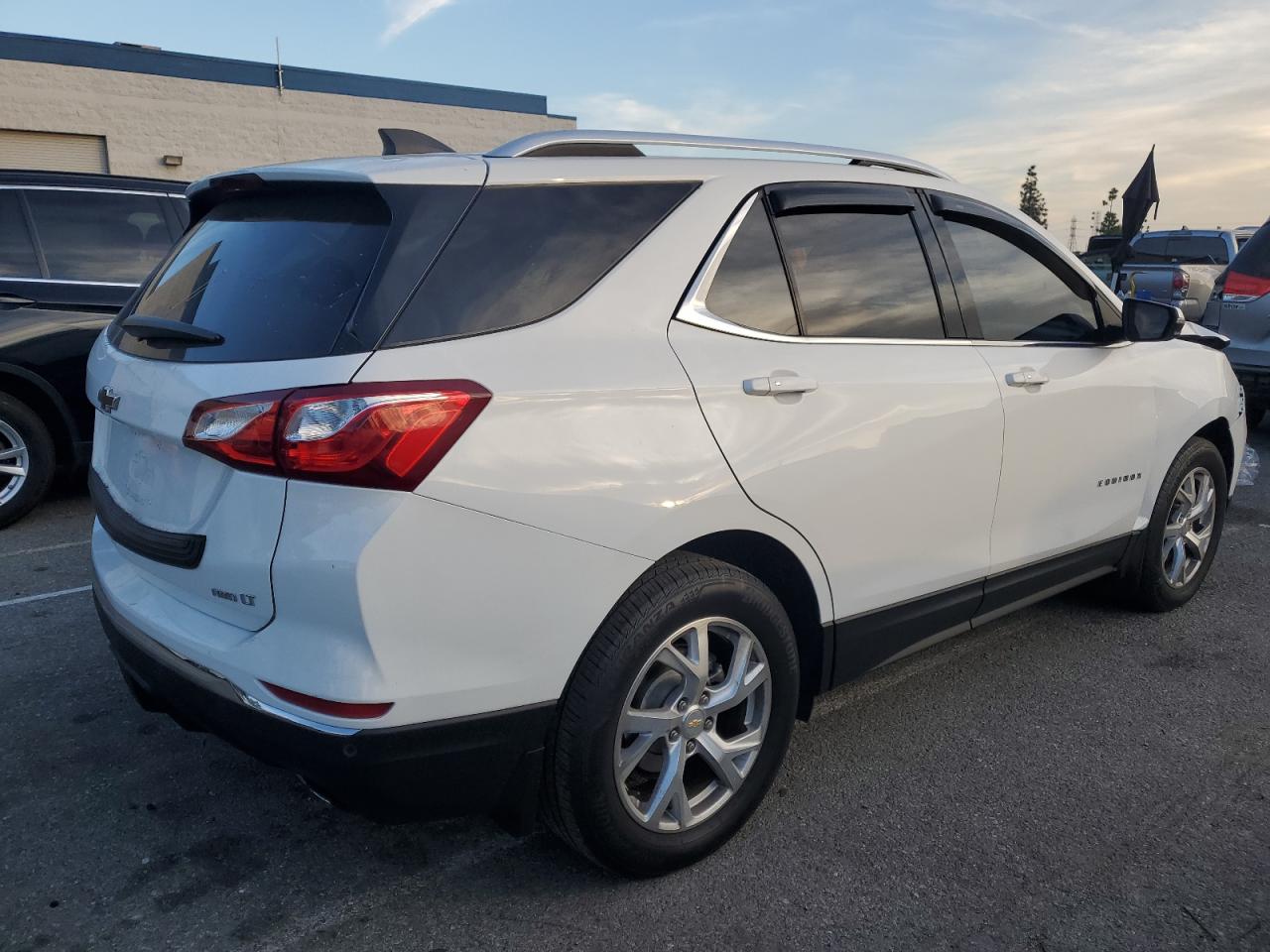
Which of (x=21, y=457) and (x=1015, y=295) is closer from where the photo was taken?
(x=1015, y=295)

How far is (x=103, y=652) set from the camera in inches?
159

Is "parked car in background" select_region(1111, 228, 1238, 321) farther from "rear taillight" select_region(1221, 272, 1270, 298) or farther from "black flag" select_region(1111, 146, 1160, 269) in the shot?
"rear taillight" select_region(1221, 272, 1270, 298)

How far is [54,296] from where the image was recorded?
5.98 meters

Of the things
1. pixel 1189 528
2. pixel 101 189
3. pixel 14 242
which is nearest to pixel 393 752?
pixel 1189 528

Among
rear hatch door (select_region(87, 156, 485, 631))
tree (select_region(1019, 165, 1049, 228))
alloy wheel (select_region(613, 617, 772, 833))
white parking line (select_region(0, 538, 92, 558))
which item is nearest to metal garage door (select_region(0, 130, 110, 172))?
white parking line (select_region(0, 538, 92, 558))

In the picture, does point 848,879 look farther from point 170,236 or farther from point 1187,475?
point 170,236

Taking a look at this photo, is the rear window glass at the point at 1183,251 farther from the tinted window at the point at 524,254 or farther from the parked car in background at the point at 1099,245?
the tinted window at the point at 524,254

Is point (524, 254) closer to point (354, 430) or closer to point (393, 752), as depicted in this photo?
point (354, 430)

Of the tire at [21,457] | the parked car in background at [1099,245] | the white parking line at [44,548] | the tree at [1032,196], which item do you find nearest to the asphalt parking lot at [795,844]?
the white parking line at [44,548]

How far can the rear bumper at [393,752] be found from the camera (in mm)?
2135

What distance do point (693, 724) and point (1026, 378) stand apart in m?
1.71

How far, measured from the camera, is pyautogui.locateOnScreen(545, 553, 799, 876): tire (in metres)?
2.35

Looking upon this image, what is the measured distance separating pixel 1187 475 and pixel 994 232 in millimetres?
1609

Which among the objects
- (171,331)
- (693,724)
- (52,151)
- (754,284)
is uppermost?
(52,151)
